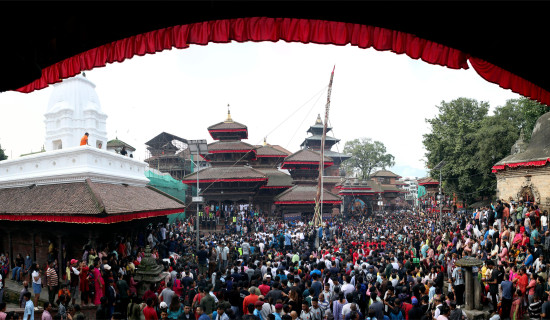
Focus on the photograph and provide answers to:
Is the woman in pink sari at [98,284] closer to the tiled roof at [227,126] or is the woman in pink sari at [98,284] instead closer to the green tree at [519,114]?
the green tree at [519,114]

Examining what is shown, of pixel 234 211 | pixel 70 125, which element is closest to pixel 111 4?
pixel 70 125

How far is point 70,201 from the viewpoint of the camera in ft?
42.7

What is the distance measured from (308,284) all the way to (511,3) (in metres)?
8.97

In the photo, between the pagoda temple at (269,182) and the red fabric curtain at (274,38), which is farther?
the pagoda temple at (269,182)

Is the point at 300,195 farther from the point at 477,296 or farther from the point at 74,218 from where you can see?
the point at 477,296

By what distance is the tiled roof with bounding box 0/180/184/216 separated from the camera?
490 inches

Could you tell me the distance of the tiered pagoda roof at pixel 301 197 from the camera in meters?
33.8

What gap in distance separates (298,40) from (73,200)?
12.5 m

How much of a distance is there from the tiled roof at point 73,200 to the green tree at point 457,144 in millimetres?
24633

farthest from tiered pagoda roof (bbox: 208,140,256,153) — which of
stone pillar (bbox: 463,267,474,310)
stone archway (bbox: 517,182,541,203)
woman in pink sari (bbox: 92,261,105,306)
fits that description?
Answer: stone pillar (bbox: 463,267,474,310)

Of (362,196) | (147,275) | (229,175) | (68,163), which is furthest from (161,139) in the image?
(147,275)

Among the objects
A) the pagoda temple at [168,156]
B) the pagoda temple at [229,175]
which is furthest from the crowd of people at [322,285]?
the pagoda temple at [168,156]

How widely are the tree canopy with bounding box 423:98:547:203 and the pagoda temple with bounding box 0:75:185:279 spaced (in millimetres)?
23154

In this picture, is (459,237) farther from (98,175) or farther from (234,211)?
(234,211)
